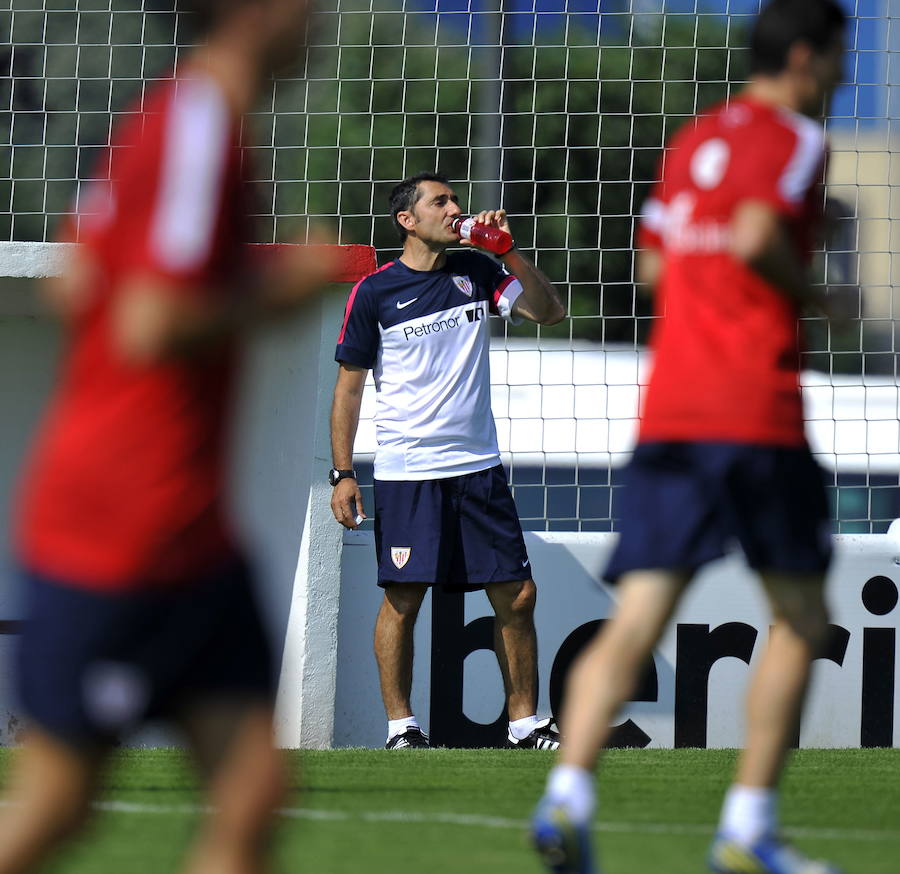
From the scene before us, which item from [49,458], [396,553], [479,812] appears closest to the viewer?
[49,458]

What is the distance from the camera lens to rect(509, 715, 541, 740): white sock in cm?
741

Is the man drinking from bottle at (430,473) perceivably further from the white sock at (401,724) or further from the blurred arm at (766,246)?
the blurred arm at (766,246)

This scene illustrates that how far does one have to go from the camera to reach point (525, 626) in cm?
743

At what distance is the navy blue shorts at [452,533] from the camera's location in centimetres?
739

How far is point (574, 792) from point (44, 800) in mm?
1325

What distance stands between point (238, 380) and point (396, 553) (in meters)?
4.76

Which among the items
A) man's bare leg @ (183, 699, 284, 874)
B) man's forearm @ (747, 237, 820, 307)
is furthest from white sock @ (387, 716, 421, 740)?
man's bare leg @ (183, 699, 284, 874)

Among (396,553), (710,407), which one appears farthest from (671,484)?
(396,553)

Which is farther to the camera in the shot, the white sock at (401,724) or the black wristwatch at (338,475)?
the black wristwatch at (338,475)

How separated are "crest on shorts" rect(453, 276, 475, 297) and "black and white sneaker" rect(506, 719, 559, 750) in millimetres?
1843

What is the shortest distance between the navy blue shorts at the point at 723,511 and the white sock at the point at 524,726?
3670 millimetres

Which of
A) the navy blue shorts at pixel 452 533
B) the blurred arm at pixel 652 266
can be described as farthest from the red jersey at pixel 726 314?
the navy blue shorts at pixel 452 533

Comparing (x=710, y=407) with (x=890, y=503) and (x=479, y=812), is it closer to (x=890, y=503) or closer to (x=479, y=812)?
(x=479, y=812)

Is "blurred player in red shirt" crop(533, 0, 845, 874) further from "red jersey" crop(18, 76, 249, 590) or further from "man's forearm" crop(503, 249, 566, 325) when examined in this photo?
"man's forearm" crop(503, 249, 566, 325)
